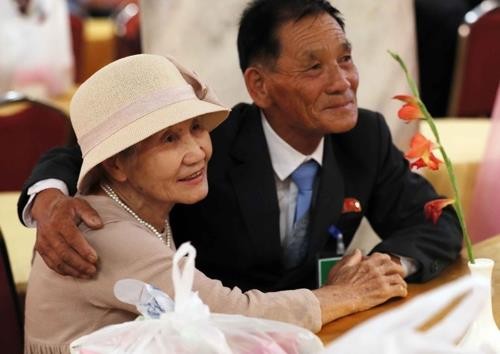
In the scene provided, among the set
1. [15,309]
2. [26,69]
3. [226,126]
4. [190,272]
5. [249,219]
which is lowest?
[26,69]

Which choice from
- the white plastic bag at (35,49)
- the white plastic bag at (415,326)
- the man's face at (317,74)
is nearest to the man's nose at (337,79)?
the man's face at (317,74)

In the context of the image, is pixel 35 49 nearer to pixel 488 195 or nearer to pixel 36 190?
pixel 488 195

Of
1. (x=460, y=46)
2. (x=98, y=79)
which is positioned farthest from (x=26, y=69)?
(x=98, y=79)

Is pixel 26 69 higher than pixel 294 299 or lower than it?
lower

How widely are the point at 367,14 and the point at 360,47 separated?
3.6 inches

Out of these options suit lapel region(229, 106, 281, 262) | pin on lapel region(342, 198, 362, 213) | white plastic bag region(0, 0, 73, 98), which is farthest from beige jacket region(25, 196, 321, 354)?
white plastic bag region(0, 0, 73, 98)

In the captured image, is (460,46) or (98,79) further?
(460,46)

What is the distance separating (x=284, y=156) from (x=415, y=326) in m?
1.06

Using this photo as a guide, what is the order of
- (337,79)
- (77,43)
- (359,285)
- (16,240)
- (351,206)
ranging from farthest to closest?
(77,43) < (16,240) < (351,206) < (337,79) < (359,285)

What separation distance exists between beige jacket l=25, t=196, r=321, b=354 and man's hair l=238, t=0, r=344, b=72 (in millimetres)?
541

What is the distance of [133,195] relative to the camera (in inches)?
74.4

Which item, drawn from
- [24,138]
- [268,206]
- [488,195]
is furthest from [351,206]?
[24,138]

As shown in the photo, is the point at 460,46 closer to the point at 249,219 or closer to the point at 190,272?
the point at 249,219

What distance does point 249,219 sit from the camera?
87.6 inches
